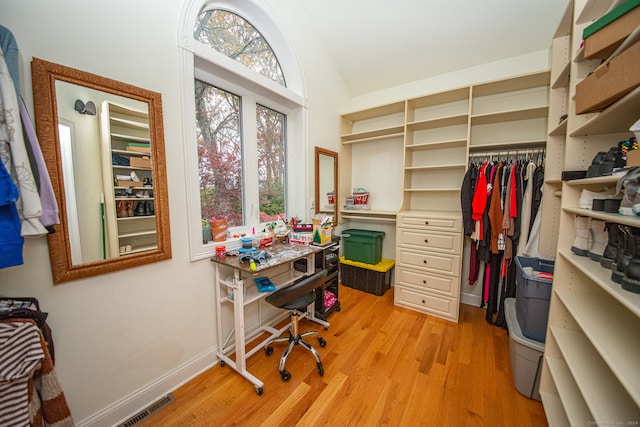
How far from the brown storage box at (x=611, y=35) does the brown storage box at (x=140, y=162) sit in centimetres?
223

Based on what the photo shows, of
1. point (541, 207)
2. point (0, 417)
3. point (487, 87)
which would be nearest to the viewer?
point (0, 417)

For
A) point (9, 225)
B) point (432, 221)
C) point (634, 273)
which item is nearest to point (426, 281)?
point (432, 221)

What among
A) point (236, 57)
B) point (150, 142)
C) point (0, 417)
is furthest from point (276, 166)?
point (0, 417)

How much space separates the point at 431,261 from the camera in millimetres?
2441

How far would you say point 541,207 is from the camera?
1.95 meters

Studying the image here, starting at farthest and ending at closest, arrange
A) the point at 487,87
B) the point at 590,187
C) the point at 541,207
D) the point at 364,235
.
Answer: the point at 364,235, the point at 487,87, the point at 541,207, the point at 590,187

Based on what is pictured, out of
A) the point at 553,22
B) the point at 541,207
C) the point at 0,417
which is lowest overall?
the point at 0,417

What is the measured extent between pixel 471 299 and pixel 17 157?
367 centimetres

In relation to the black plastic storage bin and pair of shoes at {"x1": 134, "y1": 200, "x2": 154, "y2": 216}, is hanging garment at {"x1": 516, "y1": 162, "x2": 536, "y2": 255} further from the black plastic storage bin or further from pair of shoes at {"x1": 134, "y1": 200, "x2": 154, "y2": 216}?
pair of shoes at {"x1": 134, "y1": 200, "x2": 154, "y2": 216}

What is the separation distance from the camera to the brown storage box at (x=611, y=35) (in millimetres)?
848

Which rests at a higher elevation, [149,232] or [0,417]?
[149,232]

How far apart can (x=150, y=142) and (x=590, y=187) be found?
248cm

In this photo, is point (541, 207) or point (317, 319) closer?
point (541, 207)

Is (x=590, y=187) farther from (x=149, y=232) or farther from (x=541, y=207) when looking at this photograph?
(x=149, y=232)
